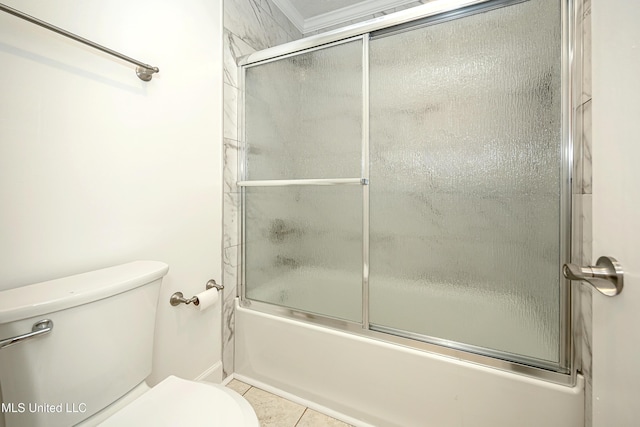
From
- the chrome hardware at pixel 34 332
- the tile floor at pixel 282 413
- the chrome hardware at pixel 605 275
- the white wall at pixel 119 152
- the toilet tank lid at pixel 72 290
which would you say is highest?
the white wall at pixel 119 152

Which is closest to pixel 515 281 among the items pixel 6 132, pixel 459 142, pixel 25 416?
pixel 459 142

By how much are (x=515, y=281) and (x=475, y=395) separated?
1.54ft

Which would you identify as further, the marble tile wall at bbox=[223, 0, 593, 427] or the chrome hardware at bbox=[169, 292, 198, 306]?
the chrome hardware at bbox=[169, 292, 198, 306]

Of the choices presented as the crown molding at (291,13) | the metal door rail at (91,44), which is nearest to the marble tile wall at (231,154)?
the crown molding at (291,13)

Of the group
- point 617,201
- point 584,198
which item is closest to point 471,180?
point 584,198

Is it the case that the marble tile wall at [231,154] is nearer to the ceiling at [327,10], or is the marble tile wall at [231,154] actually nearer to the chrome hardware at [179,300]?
the chrome hardware at [179,300]

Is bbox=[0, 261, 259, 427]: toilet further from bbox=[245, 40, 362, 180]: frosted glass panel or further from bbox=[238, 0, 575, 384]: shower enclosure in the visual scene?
bbox=[245, 40, 362, 180]: frosted glass panel

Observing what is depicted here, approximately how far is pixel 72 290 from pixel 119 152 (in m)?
0.53

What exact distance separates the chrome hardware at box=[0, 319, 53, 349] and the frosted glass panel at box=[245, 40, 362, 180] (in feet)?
3.50

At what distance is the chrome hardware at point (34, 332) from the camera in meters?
0.60

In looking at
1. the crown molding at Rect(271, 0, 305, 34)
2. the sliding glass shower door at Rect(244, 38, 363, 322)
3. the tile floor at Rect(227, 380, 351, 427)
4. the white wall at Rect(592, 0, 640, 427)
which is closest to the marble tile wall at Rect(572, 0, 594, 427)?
the white wall at Rect(592, 0, 640, 427)

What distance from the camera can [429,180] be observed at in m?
1.14

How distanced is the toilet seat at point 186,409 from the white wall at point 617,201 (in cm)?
82

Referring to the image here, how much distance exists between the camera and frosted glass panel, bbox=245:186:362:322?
1.32 m
